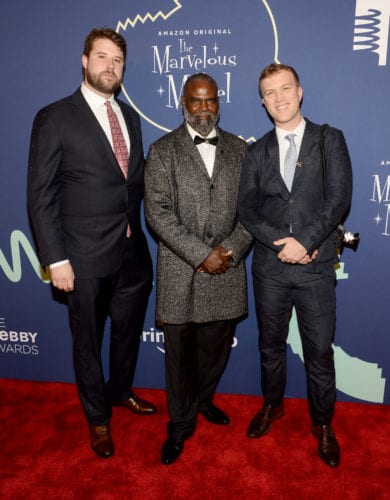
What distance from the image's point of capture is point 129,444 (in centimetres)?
280

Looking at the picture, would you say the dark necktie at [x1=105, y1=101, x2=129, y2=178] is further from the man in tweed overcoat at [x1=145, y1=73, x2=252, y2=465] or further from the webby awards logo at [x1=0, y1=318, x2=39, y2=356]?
the webby awards logo at [x1=0, y1=318, x2=39, y2=356]

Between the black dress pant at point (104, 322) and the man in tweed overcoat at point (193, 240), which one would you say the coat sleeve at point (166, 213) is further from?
the black dress pant at point (104, 322)

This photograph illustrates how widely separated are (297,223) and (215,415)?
136cm

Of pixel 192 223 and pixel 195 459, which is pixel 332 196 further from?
pixel 195 459

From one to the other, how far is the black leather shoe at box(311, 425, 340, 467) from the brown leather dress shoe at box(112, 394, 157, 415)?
1.06 meters

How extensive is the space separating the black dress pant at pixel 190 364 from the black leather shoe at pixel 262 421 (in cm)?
34

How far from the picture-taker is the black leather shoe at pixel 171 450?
2.63 metres

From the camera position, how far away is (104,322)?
9.07ft

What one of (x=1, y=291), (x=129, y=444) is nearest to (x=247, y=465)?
(x=129, y=444)

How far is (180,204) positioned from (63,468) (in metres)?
1.58

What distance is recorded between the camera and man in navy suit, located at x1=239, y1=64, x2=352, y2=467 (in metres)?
2.40

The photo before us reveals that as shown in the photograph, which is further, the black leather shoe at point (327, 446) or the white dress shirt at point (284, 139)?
the black leather shoe at point (327, 446)

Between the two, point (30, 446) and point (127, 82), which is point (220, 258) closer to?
point (127, 82)

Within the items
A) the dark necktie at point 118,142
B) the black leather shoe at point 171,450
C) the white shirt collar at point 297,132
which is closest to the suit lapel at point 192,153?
the dark necktie at point 118,142
